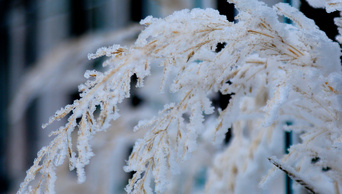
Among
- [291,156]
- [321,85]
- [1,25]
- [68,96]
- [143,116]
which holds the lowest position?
[68,96]

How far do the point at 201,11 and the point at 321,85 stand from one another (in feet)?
0.49

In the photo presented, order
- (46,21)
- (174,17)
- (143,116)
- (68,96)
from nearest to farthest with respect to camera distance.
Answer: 1. (174,17)
2. (143,116)
3. (68,96)
4. (46,21)

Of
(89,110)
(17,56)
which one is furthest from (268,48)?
(17,56)

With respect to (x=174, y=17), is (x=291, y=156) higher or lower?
lower

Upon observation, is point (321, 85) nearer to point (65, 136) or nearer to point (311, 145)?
point (311, 145)

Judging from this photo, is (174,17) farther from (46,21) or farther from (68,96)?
(46,21)

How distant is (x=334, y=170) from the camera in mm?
425

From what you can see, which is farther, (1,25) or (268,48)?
(1,25)

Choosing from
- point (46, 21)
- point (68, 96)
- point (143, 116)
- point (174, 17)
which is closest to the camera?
point (174, 17)

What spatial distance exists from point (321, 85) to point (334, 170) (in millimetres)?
103

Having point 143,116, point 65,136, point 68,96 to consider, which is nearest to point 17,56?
point 68,96

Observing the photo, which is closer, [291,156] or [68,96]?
[291,156]

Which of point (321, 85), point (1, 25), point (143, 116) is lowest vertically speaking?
point (1, 25)

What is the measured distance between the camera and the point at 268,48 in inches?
15.5
